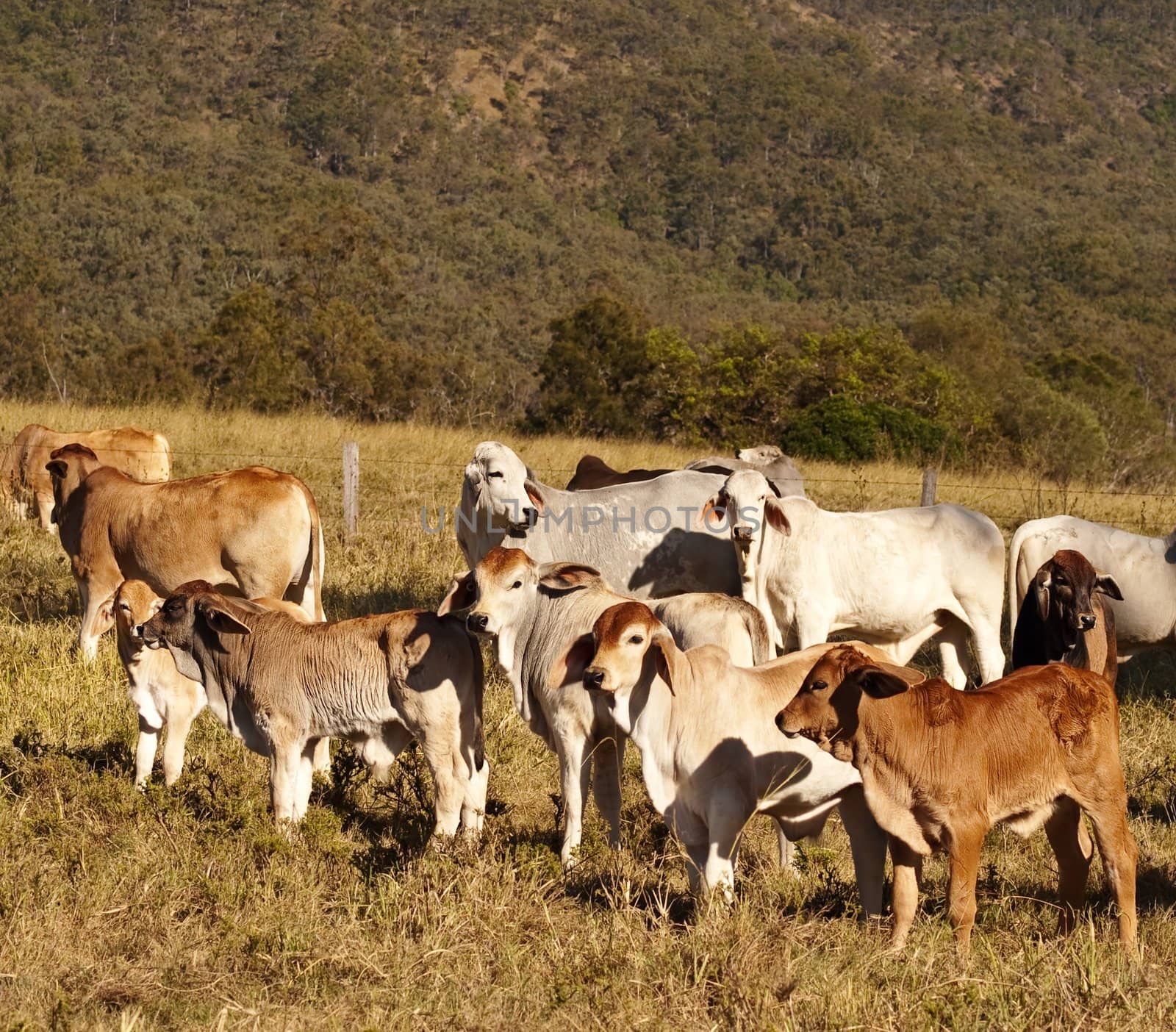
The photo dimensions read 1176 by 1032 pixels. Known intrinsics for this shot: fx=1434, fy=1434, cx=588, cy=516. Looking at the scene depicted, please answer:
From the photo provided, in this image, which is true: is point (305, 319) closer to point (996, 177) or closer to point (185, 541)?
point (185, 541)

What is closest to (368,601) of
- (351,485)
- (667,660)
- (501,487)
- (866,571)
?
(501,487)

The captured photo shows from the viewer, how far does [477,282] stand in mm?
70750

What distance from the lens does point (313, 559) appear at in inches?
380

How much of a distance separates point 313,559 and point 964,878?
5554 millimetres

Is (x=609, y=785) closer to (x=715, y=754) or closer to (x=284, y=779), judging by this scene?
(x=715, y=754)

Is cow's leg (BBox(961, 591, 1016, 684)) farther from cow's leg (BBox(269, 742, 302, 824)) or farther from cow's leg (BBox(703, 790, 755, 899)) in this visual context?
cow's leg (BBox(269, 742, 302, 824))

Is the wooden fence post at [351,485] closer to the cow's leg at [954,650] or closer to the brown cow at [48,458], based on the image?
the brown cow at [48,458]

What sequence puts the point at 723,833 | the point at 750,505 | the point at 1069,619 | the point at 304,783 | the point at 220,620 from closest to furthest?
the point at 723,833
the point at 304,783
the point at 220,620
the point at 1069,619
the point at 750,505

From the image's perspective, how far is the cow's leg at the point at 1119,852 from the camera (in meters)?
5.41

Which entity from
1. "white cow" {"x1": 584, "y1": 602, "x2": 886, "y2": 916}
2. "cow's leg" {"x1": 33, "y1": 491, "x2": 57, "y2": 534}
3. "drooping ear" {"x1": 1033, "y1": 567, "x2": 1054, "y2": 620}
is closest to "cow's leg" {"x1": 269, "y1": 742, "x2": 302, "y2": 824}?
"white cow" {"x1": 584, "y1": 602, "x2": 886, "y2": 916}

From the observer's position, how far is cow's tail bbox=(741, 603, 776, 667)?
684 cm

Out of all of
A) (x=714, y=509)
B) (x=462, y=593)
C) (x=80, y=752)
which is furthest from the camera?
(x=714, y=509)

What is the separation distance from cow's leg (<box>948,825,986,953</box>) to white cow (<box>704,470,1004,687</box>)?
12.7 feet

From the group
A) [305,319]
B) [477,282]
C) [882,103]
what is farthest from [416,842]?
[882,103]
